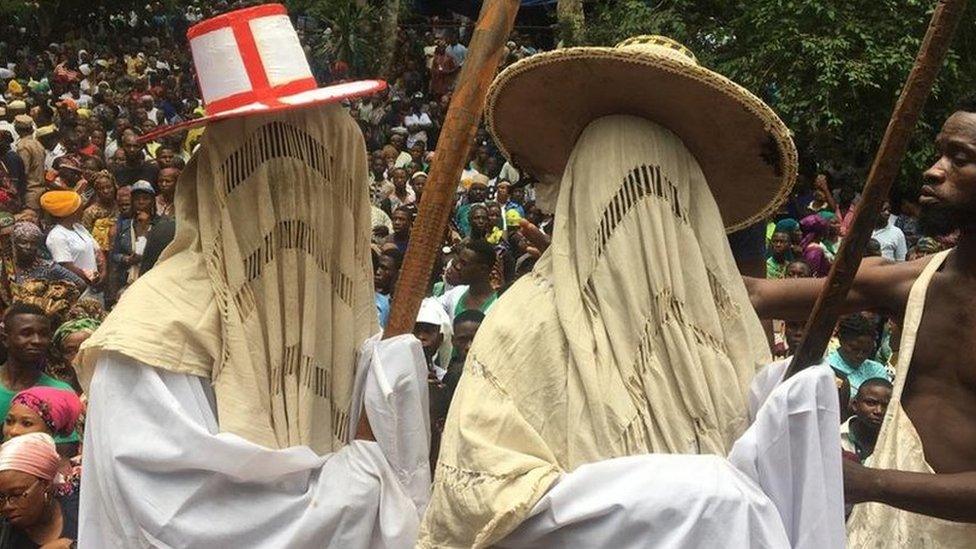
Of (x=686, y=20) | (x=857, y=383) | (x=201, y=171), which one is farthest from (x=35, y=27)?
(x=201, y=171)

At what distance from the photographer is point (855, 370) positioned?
26.2ft

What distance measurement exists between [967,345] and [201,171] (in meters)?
2.00

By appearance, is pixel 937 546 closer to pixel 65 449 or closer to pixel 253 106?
pixel 253 106

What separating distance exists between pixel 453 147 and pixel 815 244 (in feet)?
29.6

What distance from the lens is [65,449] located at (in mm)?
6094

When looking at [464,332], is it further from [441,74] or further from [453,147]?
[441,74]

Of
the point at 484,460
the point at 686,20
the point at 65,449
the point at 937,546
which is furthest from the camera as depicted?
the point at 686,20


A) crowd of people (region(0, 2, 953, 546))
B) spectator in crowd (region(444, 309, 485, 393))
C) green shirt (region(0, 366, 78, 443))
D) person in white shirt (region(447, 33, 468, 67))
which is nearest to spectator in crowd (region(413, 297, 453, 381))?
crowd of people (region(0, 2, 953, 546))

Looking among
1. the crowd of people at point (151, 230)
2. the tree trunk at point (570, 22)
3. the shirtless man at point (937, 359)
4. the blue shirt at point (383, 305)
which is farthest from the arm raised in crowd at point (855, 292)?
the tree trunk at point (570, 22)

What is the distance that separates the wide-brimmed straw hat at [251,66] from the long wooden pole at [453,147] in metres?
0.32

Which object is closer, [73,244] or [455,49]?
[73,244]

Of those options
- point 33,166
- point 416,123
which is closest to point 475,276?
point 33,166

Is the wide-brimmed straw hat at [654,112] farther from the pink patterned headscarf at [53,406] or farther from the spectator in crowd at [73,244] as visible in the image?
the spectator in crowd at [73,244]

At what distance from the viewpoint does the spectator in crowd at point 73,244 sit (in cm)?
1182
